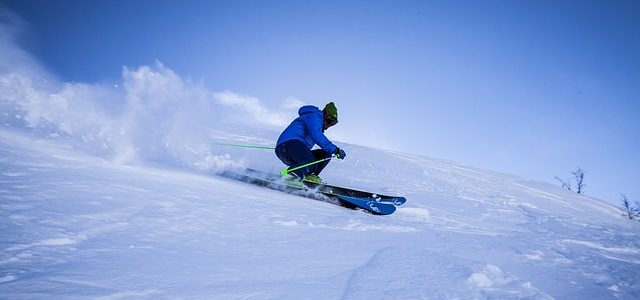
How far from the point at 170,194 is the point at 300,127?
3012 millimetres

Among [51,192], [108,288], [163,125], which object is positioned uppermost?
[163,125]

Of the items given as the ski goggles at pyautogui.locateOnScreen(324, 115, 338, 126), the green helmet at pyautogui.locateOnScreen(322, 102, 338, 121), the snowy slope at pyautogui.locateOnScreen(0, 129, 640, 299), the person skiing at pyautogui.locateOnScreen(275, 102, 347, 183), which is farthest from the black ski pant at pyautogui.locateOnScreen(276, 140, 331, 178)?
the snowy slope at pyautogui.locateOnScreen(0, 129, 640, 299)

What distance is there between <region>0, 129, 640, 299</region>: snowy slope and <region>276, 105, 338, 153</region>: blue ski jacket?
1853mm

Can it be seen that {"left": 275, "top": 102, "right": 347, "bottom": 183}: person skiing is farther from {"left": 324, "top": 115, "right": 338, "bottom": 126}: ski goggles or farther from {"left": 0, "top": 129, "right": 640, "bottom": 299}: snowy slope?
{"left": 0, "top": 129, "right": 640, "bottom": 299}: snowy slope

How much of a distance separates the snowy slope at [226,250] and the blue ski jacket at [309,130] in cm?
185

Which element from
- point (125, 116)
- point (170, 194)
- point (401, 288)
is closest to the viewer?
point (401, 288)

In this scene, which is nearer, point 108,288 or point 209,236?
point 108,288

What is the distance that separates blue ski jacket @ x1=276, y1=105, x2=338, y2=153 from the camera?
5703 mm

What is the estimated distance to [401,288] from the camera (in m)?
1.88

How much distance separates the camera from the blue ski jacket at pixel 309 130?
570 cm

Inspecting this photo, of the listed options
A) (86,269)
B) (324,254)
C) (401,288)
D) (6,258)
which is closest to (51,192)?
(6,258)

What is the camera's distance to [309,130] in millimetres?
5742

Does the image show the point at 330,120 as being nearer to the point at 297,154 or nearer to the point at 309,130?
the point at 309,130

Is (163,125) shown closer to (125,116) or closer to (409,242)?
(125,116)
